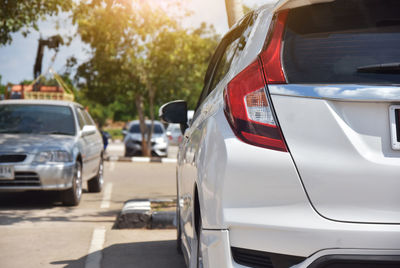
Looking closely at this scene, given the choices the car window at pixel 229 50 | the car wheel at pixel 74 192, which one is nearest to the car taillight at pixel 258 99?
the car window at pixel 229 50

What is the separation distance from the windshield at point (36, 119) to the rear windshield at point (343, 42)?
772cm

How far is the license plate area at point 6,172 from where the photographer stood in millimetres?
9172

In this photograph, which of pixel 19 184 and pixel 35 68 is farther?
pixel 35 68

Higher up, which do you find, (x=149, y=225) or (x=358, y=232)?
(x=358, y=232)

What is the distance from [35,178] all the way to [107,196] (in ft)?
8.15

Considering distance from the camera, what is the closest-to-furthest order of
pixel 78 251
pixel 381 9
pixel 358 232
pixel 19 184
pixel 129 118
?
pixel 358 232, pixel 381 9, pixel 78 251, pixel 19 184, pixel 129 118

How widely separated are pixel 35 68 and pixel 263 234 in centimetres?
3630

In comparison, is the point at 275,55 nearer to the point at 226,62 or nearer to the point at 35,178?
the point at 226,62

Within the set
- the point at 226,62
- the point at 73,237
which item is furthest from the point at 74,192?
the point at 226,62

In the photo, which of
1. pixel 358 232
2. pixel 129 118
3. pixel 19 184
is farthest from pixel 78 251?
pixel 129 118

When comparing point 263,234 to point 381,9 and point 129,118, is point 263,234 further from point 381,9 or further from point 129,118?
point 129,118

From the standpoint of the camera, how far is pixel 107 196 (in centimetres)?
1160

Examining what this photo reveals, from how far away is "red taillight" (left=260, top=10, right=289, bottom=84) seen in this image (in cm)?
287

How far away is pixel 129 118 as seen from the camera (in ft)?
399
